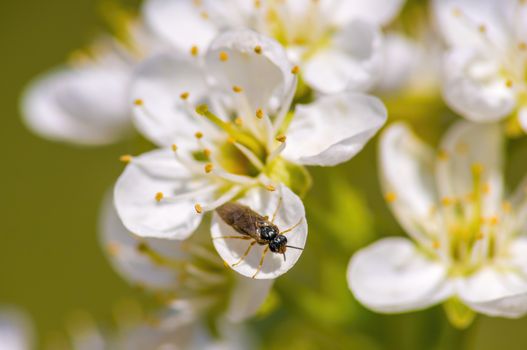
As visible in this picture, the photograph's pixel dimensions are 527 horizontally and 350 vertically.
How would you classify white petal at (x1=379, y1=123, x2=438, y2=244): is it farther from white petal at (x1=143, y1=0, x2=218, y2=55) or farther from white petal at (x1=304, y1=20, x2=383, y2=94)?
white petal at (x1=143, y1=0, x2=218, y2=55)

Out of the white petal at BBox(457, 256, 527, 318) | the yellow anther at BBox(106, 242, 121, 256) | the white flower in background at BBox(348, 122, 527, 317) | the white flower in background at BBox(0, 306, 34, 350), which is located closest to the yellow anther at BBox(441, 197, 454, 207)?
the white flower in background at BBox(348, 122, 527, 317)

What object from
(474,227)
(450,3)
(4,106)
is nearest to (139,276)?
(474,227)

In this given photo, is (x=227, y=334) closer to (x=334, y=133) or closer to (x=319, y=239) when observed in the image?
(x=319, y=239)

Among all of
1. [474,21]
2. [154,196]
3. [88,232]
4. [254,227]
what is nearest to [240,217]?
[254,227]

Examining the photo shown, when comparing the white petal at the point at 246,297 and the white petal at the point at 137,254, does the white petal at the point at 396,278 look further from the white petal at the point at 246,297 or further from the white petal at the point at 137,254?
the white petal at the point at 137,254

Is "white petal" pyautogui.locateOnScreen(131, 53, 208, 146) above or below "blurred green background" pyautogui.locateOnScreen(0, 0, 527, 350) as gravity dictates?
above
